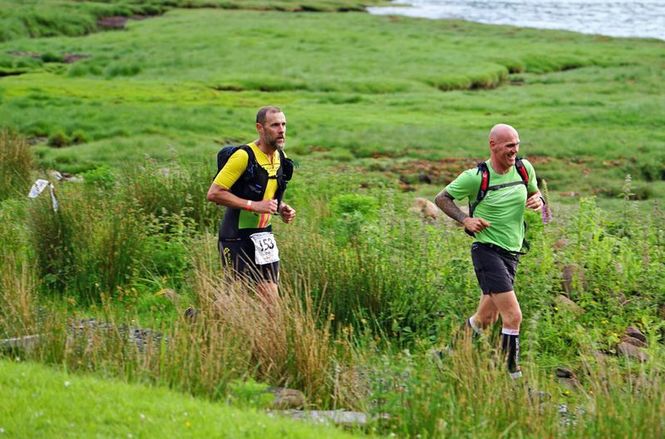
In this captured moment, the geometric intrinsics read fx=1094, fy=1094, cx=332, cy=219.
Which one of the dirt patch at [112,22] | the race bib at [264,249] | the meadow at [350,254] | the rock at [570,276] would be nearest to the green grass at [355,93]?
Result: the meadow at [350,254]

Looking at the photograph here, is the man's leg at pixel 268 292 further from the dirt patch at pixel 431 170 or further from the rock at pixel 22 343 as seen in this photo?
the dirt patch at pixel 431 170

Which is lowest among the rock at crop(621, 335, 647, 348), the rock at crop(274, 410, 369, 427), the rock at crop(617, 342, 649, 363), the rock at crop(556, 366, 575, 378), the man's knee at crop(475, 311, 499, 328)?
the rock at crop(556, 366, 575, 378)

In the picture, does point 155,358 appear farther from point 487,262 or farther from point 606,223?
point 606,223

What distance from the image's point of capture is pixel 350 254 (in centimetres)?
1162

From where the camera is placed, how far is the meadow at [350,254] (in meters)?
8.26

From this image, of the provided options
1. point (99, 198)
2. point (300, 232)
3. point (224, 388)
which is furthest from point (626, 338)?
point (99, 198)

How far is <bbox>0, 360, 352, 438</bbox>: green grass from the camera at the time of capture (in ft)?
23.0

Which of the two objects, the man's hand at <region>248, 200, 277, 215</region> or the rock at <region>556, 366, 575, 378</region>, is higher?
the man's hand at <region>248, 200, 277, 215</region>

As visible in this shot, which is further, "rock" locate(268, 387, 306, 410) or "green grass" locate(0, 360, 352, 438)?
"rock" locate(268, 387, 306, 410)

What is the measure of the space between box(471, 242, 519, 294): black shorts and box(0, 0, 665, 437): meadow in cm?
58

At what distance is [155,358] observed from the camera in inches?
336

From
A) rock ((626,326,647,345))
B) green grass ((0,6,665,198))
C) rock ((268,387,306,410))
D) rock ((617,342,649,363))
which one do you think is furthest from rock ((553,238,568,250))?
green grass ((0,6,665,198))

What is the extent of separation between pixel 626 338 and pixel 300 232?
12.7 ft

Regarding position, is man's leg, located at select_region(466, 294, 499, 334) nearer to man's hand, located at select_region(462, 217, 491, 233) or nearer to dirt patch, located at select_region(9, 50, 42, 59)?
man's hand, located at select_region(462, 217, 491, 233)
